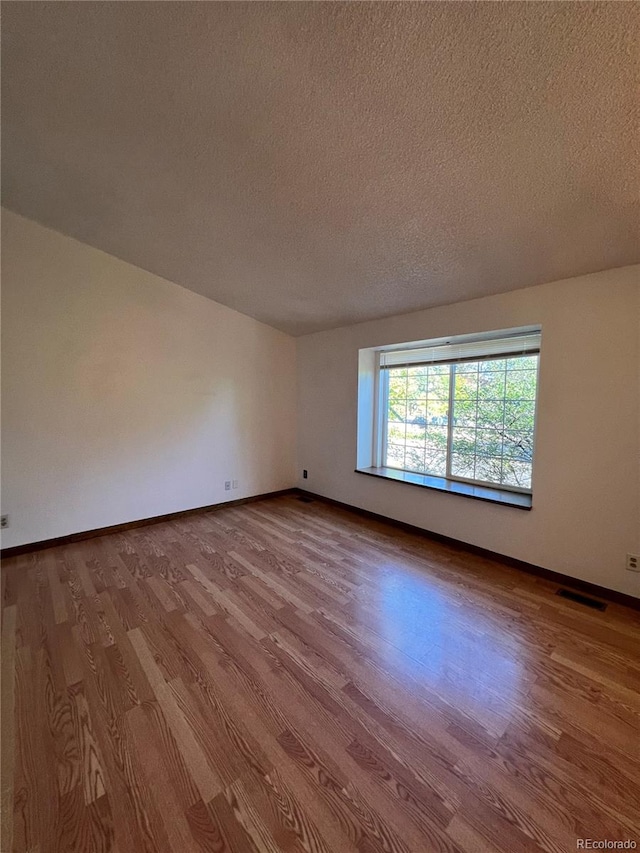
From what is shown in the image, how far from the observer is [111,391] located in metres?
3.07

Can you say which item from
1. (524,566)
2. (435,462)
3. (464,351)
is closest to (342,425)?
Result: (435,462)

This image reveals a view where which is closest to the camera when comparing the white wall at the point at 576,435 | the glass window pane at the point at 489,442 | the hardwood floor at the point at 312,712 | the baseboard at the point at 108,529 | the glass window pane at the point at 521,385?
the hardwood floor at the point at 312,712

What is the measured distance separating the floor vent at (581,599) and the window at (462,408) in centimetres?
76

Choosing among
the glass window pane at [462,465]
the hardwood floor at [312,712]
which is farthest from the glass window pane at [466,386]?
the hardwood floor at [312,712]

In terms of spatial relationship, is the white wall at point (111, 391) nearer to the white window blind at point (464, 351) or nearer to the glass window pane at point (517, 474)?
the white window blind at point (464, 351)

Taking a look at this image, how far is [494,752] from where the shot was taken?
1.20 metres

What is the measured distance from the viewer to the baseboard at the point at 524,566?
6.91ft

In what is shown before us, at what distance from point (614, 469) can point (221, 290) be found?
141 inches

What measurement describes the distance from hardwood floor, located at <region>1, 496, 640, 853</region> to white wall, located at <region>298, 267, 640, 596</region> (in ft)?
0.96

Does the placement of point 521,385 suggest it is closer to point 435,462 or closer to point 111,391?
point 435,462

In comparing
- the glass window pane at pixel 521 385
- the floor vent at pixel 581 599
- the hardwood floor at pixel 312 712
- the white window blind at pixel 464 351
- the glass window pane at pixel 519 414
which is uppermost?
the white window blind at pixel 464 351

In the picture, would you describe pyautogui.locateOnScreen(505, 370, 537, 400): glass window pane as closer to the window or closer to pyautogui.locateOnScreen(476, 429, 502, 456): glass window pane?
the window

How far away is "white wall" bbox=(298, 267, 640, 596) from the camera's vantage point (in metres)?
2.05

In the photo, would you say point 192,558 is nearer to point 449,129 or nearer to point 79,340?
point 79,340
